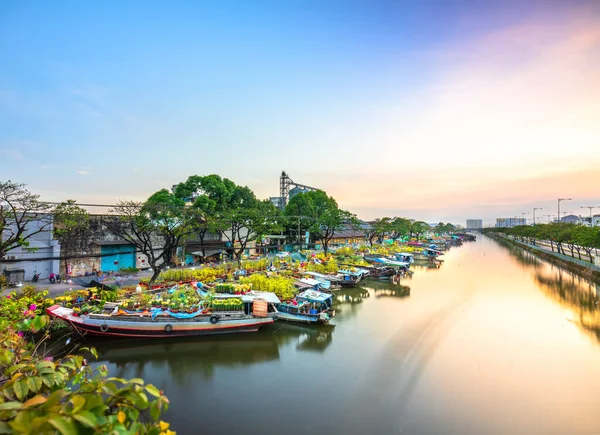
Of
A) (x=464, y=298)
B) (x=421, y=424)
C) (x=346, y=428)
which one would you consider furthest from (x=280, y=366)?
(x=464, y=298)

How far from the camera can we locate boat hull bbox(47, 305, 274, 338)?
14.3 m

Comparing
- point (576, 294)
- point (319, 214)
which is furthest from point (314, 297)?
point (319, 214)

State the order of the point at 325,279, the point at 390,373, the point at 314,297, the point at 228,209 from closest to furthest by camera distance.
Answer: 1. the point at 390,373
2. the point at 314,297
3. the point at 325,279
4. the point at 228,209

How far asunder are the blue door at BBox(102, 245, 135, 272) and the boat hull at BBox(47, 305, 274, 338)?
10.8 metres

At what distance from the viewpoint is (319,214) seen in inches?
2035

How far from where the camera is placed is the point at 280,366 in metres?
12.7

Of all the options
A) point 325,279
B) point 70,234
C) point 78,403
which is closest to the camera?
point 78,403

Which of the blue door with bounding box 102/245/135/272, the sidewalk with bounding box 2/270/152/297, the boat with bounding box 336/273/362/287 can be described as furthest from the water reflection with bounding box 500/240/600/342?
the blue door with bounding box 102/245/135/272

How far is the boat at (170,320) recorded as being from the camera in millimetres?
14391

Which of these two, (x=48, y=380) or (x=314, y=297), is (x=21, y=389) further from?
(x=314, y=297)

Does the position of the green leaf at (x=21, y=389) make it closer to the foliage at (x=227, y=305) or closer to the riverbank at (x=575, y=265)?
the foliage at (x=227, y=305)

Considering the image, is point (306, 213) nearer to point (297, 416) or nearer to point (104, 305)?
point (104, 305)

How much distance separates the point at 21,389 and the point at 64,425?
2.91ft

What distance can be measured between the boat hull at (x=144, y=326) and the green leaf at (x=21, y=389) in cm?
1394
